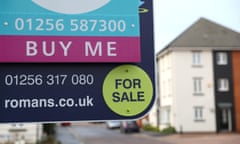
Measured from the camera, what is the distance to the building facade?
41312 mm

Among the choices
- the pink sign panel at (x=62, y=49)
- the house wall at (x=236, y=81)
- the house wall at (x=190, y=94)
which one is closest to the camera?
the pink sign panel at (x=62, y=49)

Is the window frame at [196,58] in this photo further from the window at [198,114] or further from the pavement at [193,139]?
the pavement at [193,139]

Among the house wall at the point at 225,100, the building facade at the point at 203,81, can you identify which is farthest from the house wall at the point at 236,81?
the house wall at the point at 225,100

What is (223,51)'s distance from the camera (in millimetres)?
41594

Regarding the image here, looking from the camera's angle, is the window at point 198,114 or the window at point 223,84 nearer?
the window at point 198,114

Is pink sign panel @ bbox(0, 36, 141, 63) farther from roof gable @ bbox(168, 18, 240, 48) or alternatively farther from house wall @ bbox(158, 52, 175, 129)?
house wall @ bbox(158, 52, 175, 129)

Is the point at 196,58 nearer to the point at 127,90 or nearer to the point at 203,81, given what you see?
the point at 203,81

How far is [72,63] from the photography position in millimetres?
2158

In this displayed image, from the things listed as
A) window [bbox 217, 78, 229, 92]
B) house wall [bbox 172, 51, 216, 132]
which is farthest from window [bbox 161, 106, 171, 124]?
window [bbox 217, 78, 229, 92]

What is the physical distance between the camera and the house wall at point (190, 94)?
135ft

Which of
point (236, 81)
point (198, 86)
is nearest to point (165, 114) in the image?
point (198, 86)

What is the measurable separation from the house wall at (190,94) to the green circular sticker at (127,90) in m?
39.3

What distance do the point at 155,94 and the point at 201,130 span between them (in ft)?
131

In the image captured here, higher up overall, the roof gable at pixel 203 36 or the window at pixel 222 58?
the roof gable at pixel 203 36
